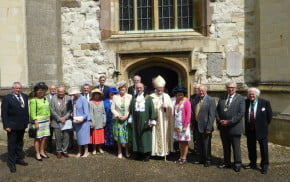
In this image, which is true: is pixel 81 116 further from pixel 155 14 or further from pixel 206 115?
pixel 155 14

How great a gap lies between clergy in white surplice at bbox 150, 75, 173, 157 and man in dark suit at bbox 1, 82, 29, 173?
2511 millimetres

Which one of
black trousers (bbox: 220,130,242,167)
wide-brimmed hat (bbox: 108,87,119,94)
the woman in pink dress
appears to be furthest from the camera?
wide-brimmed hat (bbox: 108,87,119,94)

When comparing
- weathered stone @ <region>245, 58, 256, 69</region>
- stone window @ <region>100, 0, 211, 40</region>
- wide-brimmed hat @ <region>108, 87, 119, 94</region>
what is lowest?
wide-brimmed hat @ <region>108, 87, 119, 94</region>

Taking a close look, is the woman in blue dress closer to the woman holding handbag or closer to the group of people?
the group of people

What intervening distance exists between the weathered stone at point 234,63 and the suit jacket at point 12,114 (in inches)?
223

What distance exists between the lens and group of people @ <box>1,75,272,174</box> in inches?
221

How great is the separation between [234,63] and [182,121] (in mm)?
3607

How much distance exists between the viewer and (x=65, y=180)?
17.1 ft

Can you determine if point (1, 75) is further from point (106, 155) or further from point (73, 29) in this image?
point (106, 155)

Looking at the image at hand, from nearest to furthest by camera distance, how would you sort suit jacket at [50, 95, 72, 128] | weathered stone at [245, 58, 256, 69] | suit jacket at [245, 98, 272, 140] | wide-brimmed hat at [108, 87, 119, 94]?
suit jacket at [245, 98, 272, 140] < suit jacket at [50, 95, 72, 128] < wide-brimmed hat at [108, 87, 119, 94] < weathered stone at [245, 58, 256, 69]

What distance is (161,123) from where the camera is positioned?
6.30 m

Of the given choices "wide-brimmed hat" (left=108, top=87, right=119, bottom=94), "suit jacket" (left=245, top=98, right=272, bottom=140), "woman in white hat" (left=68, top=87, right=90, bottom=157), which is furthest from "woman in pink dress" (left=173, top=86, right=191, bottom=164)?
"woman in white hat" (left=68, top=87, right=90, bottom=157)

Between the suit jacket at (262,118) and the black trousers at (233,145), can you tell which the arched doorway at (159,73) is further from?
the suit jacket at (262,118)

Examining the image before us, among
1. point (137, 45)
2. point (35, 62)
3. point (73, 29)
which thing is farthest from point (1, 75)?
point (137, 45)
